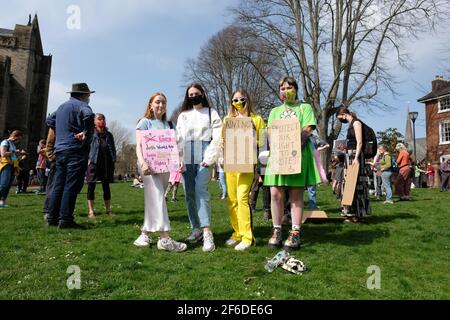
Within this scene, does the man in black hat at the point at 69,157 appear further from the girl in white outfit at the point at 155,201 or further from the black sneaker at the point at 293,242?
the black sneaker at the point at 293,242

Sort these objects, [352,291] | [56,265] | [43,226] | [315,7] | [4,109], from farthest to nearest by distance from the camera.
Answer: [4,109], [315,7], [43,226], [56,265], [352,291]

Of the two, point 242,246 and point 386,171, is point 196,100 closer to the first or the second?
point 242,246

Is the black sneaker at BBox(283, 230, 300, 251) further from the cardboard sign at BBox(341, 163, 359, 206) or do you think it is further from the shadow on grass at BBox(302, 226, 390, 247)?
the cardboard sign at BBox(341, 163, 359, 206)

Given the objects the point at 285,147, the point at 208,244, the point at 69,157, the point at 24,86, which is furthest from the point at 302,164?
the point at 24,86

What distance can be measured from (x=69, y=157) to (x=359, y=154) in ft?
17.1

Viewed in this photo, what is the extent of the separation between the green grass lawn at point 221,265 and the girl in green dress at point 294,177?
1.01 feet

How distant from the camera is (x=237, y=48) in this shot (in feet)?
93.2

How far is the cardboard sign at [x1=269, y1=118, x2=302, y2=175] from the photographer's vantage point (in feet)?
16.8

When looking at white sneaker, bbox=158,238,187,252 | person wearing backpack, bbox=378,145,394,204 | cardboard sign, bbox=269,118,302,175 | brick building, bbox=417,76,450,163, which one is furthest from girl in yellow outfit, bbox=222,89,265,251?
brick building, bbox=417,76,450,163

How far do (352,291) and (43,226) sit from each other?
546 cm

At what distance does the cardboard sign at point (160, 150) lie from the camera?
523 cm

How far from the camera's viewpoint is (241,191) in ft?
17.7
